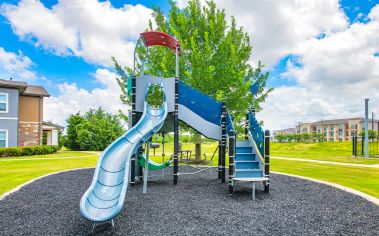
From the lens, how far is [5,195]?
7.10 m

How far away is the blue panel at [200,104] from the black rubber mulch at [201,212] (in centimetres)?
267

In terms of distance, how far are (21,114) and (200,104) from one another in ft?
72.7

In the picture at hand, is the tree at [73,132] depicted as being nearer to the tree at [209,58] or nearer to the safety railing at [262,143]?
the tree at [209,58]

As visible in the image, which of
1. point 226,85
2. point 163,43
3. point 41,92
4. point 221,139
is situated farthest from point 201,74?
point 41,92

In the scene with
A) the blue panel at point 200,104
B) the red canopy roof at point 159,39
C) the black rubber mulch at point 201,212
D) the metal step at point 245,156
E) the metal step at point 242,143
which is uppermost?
the red canopy roof at point 159,39

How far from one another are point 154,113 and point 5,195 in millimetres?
4843

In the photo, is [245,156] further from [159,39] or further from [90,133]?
[90,133]

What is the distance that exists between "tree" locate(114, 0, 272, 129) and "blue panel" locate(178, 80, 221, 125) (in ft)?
13.9

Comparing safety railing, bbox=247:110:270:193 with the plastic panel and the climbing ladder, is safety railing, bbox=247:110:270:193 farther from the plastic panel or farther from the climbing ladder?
the plastic panel

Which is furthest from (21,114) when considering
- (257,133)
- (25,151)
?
(257,133)

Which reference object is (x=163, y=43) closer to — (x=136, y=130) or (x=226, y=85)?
(x=136, y=130)

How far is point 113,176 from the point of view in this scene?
6066 mm

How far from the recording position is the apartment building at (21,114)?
2244 cm

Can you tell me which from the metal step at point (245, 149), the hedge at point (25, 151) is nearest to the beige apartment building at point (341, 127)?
the hedge at point (25, 151)
